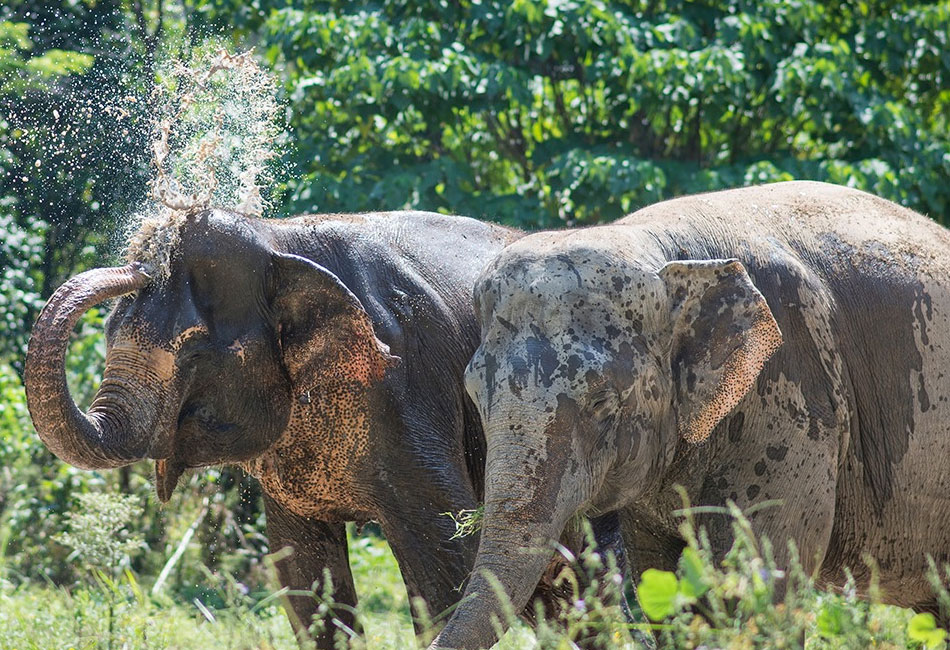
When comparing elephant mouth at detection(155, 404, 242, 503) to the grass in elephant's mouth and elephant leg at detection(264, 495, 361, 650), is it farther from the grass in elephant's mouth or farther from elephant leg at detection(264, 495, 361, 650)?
the grass in elephant's mouth

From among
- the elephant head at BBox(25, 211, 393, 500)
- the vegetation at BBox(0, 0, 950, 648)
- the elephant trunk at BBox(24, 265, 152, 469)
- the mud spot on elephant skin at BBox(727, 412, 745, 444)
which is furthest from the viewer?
the vegetation at BBox(0, 0, 950, 648)

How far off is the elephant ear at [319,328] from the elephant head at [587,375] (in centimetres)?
109

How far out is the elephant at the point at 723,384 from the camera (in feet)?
13.5

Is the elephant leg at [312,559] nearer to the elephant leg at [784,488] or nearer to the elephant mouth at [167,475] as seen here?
the elephant mouth at [167,475]

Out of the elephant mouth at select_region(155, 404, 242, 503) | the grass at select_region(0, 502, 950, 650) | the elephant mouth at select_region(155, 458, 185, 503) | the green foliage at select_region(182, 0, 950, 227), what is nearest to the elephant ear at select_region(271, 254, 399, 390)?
the elephant mouth at select_region(155, 404, 242, 503)

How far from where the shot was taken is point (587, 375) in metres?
4.16

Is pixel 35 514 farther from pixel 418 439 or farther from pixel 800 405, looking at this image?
pixel 800 405

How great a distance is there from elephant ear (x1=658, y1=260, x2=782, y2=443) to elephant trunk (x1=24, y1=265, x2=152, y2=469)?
6.24 feet

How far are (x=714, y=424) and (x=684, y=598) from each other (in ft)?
4.11

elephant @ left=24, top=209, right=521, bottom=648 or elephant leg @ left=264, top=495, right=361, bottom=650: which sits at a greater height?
elephant @ left=24, top=209, right=521, bottom=648

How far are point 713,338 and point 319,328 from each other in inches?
65.5

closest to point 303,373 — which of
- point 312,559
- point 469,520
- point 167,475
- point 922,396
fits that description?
point 167,475

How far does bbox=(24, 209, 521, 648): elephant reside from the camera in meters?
5.41

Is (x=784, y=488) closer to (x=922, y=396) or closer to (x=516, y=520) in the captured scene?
(x=922, y=396)
